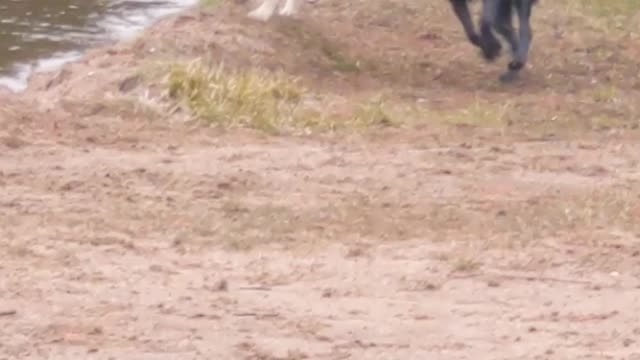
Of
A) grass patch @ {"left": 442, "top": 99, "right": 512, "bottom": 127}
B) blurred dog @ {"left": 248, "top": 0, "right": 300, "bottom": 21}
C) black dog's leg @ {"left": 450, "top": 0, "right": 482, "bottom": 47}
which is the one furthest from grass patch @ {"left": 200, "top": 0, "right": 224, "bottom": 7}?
grass patch @ {"left": 442, "top": 99, "right": 512, "bottom": 127}

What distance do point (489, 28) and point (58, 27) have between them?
3.71 metres

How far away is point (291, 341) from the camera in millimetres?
5539

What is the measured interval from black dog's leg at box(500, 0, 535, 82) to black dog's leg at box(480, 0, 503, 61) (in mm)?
170

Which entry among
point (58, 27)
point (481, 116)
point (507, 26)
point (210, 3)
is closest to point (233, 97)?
point (481, 116)

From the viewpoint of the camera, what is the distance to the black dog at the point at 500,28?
37.1 ft

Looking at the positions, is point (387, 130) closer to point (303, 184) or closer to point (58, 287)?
point (303, 184)

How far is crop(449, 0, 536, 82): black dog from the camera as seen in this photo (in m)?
11.3

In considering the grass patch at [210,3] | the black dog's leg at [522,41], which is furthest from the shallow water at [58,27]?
the black dog's leg at [522,41]

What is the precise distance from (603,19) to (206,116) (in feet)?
18.3

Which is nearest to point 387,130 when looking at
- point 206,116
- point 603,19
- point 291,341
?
point 206,116

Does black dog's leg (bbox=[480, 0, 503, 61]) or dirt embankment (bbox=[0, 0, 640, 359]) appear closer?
dirt embankment (bbox=[0, 0, 640, 359])

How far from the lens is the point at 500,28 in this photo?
1152 centimetres

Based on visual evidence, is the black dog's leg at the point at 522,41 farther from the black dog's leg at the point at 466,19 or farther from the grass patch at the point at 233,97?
the grass patch at the point at 233,97

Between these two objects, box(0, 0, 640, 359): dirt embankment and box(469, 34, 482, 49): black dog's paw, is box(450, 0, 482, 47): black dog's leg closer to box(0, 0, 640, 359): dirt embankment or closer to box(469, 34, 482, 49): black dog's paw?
box(469, 34, 482, 49): black dog's paw
